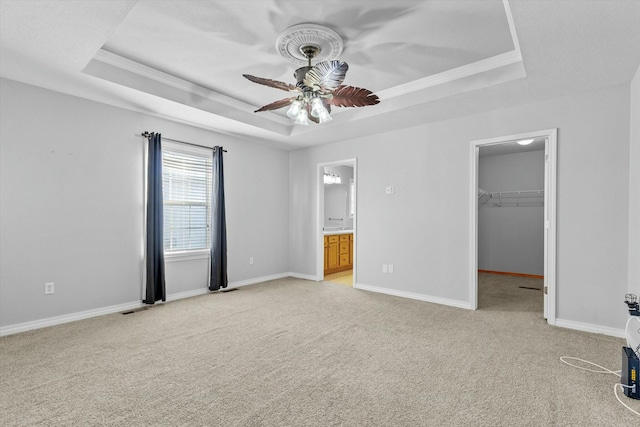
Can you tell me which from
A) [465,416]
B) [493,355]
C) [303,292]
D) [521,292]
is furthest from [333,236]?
[465,416]

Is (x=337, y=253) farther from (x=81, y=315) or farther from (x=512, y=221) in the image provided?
(x=81, y=315)

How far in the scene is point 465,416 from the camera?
194 centimetres

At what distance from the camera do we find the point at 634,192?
3072mm

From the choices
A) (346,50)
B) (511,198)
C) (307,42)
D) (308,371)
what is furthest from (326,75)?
(511,198)

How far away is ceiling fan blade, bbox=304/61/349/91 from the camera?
2402 millimetres

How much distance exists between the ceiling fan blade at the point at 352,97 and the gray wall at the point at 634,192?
2335mm

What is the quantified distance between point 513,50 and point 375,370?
3.08 metres

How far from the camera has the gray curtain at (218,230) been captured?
5055 mm

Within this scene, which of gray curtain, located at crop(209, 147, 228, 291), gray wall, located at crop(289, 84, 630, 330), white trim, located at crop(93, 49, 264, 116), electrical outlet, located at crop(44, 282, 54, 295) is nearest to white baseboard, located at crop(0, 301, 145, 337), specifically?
electrical outlet, located at crop(44, 282, 54, 295)

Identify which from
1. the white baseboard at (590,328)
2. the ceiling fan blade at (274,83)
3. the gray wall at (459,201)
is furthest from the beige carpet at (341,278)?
the ceiling fan blade at (274,83)

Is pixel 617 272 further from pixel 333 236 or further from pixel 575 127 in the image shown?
pixel 333 236

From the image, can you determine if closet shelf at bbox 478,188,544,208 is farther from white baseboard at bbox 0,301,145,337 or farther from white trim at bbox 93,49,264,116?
white baseboard at bbox 0,301,145,337

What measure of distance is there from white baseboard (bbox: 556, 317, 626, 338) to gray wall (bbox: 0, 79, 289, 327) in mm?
4677

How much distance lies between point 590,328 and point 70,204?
570cm
